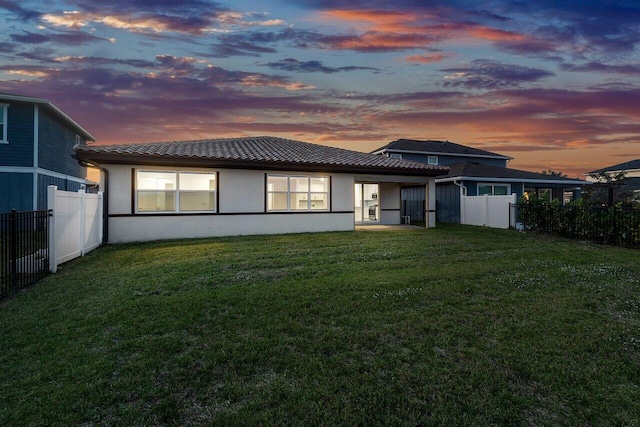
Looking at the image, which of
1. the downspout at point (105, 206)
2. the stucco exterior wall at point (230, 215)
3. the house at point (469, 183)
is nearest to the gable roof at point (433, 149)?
the house at point (469, 183)

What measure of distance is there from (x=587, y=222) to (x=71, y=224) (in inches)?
677

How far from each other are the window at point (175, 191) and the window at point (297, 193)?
8.37 ft

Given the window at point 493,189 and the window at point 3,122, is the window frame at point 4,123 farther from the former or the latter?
the window at point 493,189

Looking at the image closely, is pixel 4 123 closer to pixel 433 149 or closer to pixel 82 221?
pixel 82 221

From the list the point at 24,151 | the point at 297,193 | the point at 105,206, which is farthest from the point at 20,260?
the point at 24,151

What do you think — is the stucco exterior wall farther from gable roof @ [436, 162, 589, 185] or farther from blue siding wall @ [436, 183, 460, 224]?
gable roof @ [436, 162, 589, 185]

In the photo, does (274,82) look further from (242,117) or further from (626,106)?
(626,106)

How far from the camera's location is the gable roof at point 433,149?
2995 cm

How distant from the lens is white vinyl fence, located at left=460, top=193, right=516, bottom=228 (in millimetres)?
17319

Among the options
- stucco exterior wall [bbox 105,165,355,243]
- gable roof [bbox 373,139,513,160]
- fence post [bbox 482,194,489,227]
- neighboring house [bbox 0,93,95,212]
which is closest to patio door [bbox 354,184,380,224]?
stucco exterior wall [bbox 105,165,355,243]

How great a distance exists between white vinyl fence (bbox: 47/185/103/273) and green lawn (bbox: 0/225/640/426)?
0.99m

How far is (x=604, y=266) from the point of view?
7.92 metres

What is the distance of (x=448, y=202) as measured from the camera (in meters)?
22.3

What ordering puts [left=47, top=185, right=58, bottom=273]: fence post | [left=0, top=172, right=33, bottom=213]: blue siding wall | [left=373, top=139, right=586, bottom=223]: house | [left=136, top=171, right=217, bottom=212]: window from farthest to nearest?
1. [left=373, top=139, right=586, bottom=223]: house
2. [left=0, top=172, right=33, bottom=213]: blue siding wall
3. [left=136, top=171, right=217, bottom=212]: window
4. [left=47, top=185, right=58, bottom=273]: fence post
